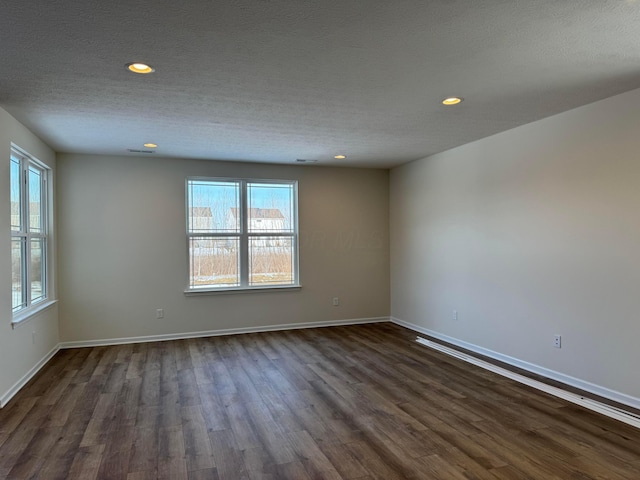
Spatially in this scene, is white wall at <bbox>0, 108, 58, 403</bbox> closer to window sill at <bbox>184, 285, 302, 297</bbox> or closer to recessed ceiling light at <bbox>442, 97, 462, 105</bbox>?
window sill at <bbox>184, 285, 302, 297</bbox>

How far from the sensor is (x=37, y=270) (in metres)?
4.54

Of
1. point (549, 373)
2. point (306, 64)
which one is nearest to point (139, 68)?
point (306, 64)

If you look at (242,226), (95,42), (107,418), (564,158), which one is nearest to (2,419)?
(107,418)

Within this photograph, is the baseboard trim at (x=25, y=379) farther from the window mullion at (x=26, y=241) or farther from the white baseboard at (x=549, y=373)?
the white baseboard at (x=549, y=373)

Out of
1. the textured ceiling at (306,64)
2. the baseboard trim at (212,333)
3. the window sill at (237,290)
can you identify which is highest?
the textured ceiling at (306,64)

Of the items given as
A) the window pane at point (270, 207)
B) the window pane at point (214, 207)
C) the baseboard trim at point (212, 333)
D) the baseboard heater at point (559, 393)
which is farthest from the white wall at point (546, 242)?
the window pane at point (214, 207)

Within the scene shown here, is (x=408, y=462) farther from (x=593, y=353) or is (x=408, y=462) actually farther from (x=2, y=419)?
(x=2, y=419)

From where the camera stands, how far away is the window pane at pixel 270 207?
235 inches

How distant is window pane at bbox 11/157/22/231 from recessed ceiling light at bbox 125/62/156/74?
2.04 metres

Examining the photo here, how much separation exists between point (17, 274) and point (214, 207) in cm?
247

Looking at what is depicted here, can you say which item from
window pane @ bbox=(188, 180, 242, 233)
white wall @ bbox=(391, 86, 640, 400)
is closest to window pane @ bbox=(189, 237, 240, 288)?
window pane @ bbox=(188, 180, 242, 233)

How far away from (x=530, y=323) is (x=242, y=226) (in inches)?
151

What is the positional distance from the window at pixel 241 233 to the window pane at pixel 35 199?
66.5 inches

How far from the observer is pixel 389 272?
661 cm
